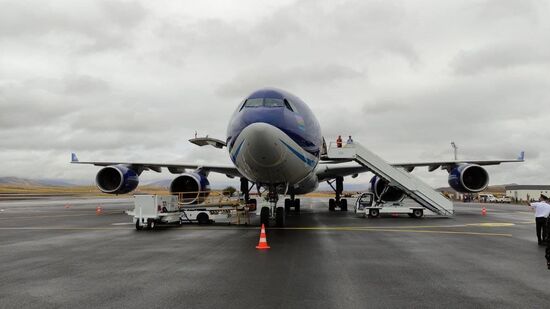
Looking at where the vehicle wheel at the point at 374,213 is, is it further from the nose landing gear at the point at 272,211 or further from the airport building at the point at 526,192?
the airport building at the point at 526,192

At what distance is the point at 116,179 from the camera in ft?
80.4

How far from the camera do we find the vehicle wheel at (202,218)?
60.0ft

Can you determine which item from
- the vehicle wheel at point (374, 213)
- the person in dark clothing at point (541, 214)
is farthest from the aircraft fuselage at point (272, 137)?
the vehicle wheel at point (374, 213)

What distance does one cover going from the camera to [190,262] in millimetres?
8742

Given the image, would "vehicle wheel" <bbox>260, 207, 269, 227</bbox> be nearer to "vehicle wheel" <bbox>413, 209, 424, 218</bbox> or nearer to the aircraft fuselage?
the aircraft fuselage

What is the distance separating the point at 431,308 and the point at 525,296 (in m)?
1.71

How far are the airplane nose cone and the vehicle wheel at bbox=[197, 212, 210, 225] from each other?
20.7 feet

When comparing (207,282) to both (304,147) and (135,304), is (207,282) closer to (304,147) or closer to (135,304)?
(135,304)

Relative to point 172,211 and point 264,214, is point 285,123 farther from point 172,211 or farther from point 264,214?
point 172,211

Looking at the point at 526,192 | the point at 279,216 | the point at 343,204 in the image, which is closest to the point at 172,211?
the point at 279,216

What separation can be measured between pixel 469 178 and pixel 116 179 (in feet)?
67.7

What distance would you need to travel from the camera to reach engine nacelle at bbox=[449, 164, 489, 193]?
23.5 m

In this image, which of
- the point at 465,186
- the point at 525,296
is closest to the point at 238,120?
the point at 525,296

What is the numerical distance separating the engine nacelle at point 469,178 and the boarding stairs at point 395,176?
9.67ft
